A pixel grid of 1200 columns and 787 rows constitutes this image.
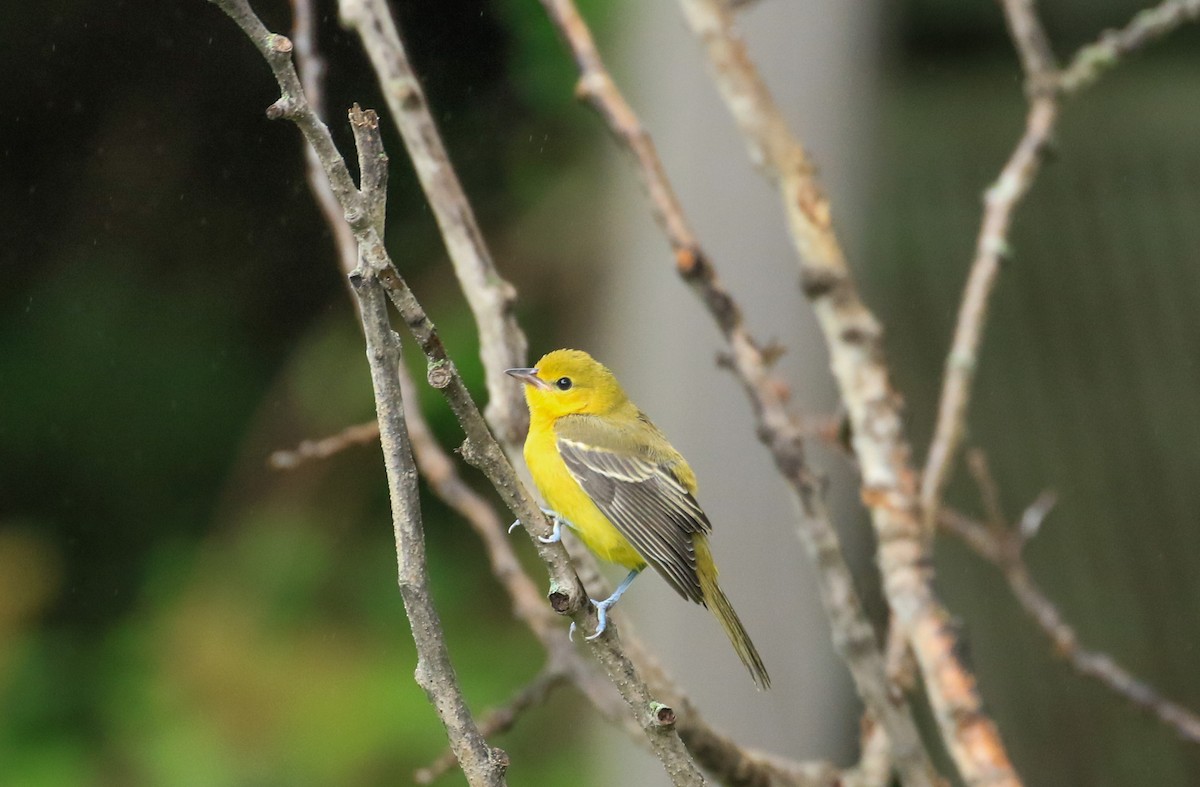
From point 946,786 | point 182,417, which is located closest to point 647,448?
point 946,786

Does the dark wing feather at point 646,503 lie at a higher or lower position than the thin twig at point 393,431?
lower

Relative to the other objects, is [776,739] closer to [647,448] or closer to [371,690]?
[371,690]

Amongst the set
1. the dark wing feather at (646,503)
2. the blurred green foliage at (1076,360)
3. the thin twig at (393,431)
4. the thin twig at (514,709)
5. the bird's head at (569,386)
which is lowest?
the blurred green foliage at (1076,360)

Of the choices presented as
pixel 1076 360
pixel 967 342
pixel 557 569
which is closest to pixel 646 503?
pixel 557 569

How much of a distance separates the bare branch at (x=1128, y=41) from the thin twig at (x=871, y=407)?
1.36 ft

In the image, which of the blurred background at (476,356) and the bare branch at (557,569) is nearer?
the bare branch at (557,569)

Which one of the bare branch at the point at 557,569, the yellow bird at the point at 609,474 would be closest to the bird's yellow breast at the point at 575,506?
the yellow bird at the point at 609,474

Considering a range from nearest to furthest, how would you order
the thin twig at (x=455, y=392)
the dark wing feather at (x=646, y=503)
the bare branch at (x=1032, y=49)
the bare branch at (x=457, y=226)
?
Answer: the thin twig at (x=455, y=392) → the dark wing feather at (x=646, y=503) → the bare branch at (x=457, y=226) → the bare branch at (x=1032, y=49)

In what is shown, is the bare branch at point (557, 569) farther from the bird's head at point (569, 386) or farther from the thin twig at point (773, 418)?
the thin twig at point (773, 418)

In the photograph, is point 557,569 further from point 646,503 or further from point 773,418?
point 773,418

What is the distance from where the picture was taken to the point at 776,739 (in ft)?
9.21

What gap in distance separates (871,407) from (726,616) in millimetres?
434

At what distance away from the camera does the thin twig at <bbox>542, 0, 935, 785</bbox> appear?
4.67 ft

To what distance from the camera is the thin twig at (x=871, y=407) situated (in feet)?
4.57
